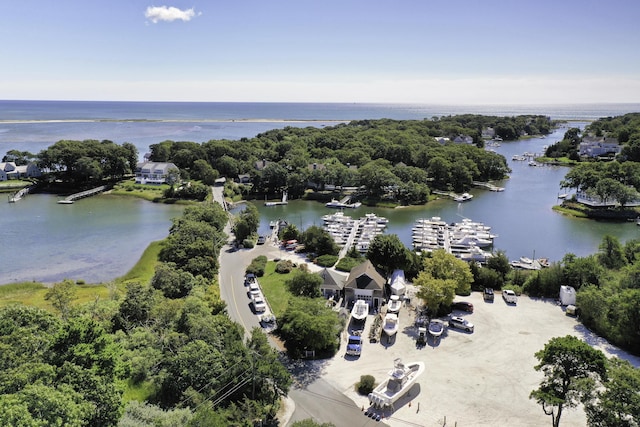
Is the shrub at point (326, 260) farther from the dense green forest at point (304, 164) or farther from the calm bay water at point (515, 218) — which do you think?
the dense green forest at point (304, 164)

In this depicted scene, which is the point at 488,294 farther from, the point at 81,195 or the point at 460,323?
the point at 81,195

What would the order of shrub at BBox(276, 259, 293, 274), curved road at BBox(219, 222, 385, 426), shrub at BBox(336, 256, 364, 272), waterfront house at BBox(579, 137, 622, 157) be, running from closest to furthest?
curved road at BBox(219, 222, 385, 426) < shrub at BBox(276, 259, 293, 274) < shrub at BBox(336, 256, 364, 272) < waterfront house at BBox(579, 137, 622, 157)

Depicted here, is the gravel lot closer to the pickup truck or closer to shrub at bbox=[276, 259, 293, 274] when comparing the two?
the pickup truck

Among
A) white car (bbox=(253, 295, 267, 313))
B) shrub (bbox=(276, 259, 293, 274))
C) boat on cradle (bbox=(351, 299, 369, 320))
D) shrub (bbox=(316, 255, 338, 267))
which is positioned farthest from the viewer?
shrub (bbox=(316, 255, 338, 267))

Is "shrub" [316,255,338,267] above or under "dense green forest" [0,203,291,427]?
under

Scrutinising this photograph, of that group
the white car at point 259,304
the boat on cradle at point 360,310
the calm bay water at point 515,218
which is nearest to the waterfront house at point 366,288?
the boat on cradle at point 360,310

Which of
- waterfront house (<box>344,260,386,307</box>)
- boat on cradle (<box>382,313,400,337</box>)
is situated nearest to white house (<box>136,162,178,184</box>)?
waterfront house (<box>344,260,386,307</box>)
